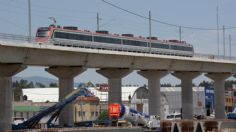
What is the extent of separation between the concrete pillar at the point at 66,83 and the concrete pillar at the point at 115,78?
7925mm

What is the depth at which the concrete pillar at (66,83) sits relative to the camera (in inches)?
2798

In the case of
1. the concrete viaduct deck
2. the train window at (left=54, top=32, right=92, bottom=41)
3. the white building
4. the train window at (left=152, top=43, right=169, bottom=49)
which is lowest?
the white building

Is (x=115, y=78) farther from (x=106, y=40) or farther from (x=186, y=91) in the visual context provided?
(x=186, y=91)

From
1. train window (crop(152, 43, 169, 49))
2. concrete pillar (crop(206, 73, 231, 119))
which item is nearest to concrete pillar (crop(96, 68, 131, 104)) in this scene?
train window (crop(152, 43, 169, 49))

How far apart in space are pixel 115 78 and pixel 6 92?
21.6 meters

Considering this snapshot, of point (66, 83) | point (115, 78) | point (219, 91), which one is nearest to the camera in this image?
point (66, 83)

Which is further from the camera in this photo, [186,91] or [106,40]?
[186,91]

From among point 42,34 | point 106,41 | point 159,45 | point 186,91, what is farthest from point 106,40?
point 186,91

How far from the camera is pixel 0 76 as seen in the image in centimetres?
6156

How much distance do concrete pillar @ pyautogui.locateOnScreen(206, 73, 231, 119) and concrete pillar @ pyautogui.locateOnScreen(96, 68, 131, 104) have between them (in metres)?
30.7

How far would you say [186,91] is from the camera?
322 feet

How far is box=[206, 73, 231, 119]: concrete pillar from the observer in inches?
4213

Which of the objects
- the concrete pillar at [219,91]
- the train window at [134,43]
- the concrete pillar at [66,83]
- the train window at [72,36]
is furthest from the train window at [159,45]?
the concrete pillar at [66,83]

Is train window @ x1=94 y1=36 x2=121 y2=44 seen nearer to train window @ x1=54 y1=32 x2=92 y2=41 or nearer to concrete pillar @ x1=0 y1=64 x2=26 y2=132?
train window @ x1=54 y1=32 x2=92 y2=41
